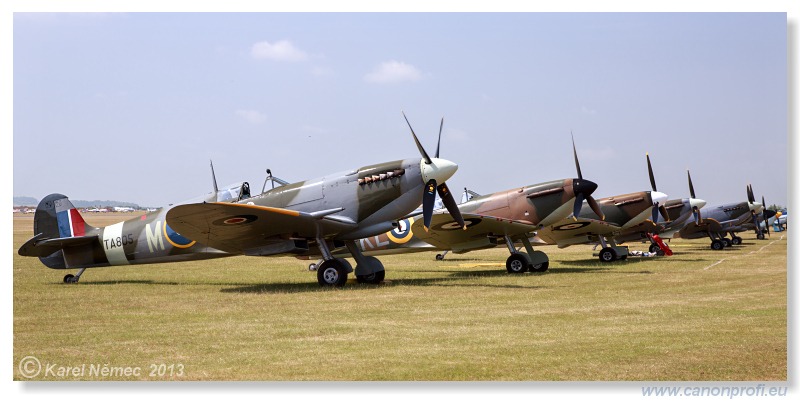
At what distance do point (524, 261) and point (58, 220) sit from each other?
1041 centimetres

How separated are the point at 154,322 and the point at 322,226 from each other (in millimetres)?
4976

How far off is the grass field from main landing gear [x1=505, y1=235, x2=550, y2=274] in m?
2.49

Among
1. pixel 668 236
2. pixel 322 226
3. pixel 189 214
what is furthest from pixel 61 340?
pixel 668 236

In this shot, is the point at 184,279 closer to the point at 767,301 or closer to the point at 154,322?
the point at 154,322

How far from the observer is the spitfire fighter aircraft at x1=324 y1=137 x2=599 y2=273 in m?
19.1

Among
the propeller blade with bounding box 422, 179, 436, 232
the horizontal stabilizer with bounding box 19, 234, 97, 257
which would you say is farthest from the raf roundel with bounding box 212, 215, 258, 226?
the horizontal stabilizer with bounding box 19, 234, 97, 257

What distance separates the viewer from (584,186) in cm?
1895

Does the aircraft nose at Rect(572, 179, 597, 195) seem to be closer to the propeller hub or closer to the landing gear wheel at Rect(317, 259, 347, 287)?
the landing gear wheel at Rect(317, 259, 347, 287)

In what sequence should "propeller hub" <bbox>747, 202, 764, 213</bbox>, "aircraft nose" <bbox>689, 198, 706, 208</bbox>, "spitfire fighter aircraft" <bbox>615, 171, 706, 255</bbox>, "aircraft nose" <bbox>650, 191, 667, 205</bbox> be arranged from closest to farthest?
"aircraft nose" <bbox>650, 191, 667, 205</bbox>, "spitfire fighter aircraft" <bbox>615, 171, 706, 255</bbox>, "aircraft nose" <bbox>689, 198, 706, 208</bbox>, "propeller hub" <bbox>747, 202, 764, 213</bbox>

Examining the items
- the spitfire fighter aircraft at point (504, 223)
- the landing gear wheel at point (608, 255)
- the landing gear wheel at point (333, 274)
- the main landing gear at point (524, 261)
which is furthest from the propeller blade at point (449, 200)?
the landing gear wheel at point (608, 255)

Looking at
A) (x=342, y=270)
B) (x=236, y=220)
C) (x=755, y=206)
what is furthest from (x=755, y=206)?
(x=236, y=220)

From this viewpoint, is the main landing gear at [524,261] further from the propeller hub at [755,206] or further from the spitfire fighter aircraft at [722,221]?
the propeller hub at [755,206]

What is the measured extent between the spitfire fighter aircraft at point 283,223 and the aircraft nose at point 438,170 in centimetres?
2

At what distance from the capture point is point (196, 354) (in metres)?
8.09
